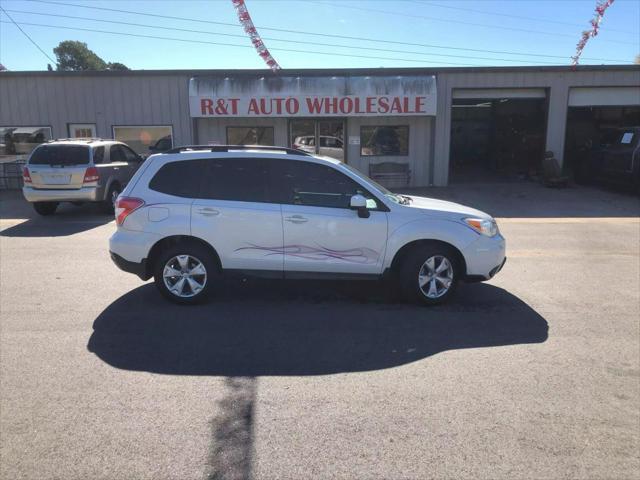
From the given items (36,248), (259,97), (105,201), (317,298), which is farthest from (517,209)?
(36,248)

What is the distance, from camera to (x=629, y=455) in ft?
10.7

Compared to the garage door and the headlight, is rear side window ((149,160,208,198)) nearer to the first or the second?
the headlight

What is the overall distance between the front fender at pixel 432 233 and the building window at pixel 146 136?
13.9 metres

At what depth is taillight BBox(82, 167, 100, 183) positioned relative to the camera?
12.1 meters

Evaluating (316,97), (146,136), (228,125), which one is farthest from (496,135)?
(146,136)

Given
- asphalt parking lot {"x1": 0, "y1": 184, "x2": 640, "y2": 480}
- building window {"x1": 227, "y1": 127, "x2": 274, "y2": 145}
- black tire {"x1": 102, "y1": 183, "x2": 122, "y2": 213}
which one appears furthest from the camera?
building window {"x1": 227, "y1": 127, "x2": 274, "y2": 145}

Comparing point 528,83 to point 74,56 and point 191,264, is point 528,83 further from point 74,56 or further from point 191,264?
point 74,56

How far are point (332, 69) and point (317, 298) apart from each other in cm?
1260

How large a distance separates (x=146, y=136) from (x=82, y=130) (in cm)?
222

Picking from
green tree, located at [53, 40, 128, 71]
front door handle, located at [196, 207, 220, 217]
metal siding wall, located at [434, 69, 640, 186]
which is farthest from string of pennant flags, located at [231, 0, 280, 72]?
green tree, located at [53, 40, 128, 71]

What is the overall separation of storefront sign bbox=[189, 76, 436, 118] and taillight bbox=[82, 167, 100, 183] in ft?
18.7

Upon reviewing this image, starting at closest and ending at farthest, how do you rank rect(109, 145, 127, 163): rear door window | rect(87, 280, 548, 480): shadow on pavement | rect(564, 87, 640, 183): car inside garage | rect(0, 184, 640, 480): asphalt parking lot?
1. rect(0, 184, 640, 480): asphalt parking lot
2. rect(87, 280, 548, 480): shadow on pavement
3. rect(109, 145, 127, 163): rear door window
4. rect(564, 87, 640, 183): car inside garage

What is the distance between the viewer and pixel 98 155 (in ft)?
41.3

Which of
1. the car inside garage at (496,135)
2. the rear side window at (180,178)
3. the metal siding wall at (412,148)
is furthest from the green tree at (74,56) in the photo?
the rear side window at (180,178)
